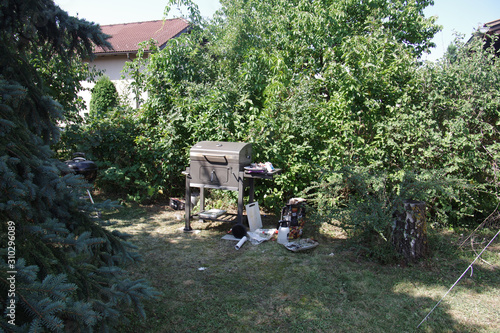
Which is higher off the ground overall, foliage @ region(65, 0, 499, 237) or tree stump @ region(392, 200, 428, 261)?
foliage @ region(65, 0, 499, 237)

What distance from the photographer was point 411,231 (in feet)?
13.3

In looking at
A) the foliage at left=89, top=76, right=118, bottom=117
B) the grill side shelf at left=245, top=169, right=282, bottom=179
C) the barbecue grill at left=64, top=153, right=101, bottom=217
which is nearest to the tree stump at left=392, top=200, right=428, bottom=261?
the grill side shelf at left=245, top=169, right=282, bottom=179

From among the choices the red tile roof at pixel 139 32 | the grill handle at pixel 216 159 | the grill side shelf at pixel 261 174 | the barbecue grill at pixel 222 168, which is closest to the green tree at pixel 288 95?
the grill side shelf at pixel 261 174

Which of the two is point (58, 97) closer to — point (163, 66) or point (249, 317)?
point (163, 66)

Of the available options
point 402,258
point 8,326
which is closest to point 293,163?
point 402,258

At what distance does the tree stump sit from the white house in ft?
41.4

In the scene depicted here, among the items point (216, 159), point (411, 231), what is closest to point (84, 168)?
point (216, 159)

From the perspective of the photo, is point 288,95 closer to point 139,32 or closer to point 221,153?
point 221,153

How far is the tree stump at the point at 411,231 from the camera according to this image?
4004 mm

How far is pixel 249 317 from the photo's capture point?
297cm

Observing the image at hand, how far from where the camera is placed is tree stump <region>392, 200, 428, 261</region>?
4004mm

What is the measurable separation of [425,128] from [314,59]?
12.6ft

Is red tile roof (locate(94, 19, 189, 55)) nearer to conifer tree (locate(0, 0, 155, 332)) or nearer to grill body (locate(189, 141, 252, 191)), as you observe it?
grill body (locate(189, 141, 252, 191))

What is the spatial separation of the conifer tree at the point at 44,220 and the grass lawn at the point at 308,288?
0.76 metres
